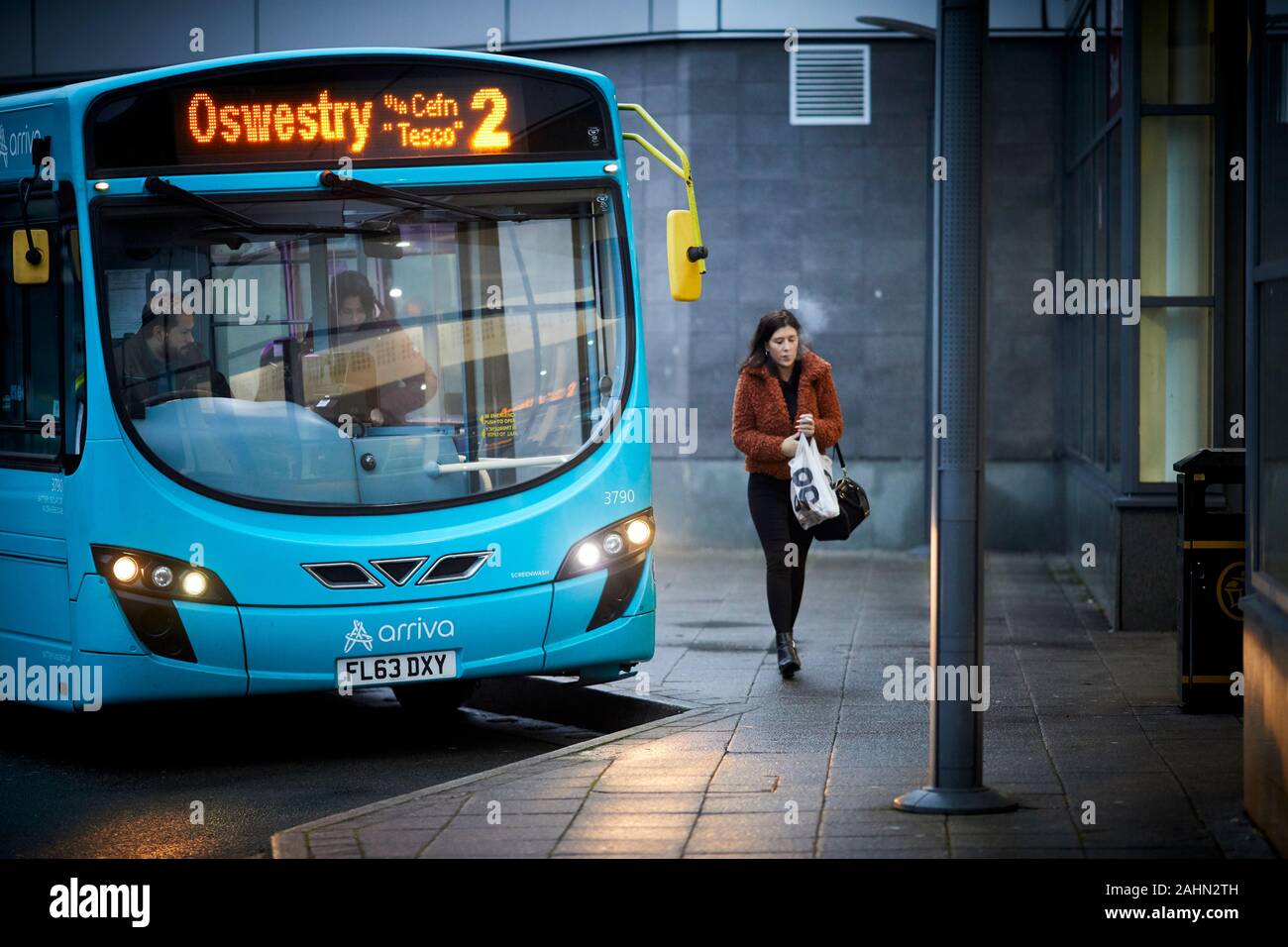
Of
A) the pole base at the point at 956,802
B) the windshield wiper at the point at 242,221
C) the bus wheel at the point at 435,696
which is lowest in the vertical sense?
the bus wheel at the point at 435,696

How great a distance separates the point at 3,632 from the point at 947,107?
5163 millimetres

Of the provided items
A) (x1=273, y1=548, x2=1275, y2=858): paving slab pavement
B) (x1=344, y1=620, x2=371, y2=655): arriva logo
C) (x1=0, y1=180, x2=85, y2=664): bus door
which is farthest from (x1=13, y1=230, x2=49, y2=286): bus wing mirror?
(x1=273, y1=548, x2=1275, y2=858): paving slab pavement

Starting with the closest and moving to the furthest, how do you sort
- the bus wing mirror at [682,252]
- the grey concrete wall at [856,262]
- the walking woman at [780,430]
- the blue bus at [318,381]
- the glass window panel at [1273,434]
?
the glass window panel at [1273,434] < the blue bus at [318,381] < the bus wing mirror at [682,252] < the walking woman at [780,430] < the grey concrete wall at [856,262]

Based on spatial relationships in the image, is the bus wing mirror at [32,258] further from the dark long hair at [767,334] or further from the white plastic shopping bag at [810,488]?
the white plastic shopping bag at [810,488]

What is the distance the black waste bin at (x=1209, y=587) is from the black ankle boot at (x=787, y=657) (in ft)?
6.73

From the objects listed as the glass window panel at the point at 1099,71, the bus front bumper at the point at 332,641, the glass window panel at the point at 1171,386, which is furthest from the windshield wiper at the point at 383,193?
the glass window panel at the point at 1099,71

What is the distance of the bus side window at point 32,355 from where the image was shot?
8758 millimetres

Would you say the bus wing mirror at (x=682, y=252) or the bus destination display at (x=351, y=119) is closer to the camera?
the bus destination display at (x=351, y=119)

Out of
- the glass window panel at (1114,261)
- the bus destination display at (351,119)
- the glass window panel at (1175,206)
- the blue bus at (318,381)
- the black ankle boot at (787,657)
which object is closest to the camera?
the blue bus at (318,381)

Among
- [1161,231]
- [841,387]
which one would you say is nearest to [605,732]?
[1161,231]

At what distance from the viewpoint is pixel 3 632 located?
9094 mm

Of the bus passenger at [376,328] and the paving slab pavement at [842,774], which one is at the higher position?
the bus passenger at [376,328]

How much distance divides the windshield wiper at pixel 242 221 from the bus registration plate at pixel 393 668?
193 cm
